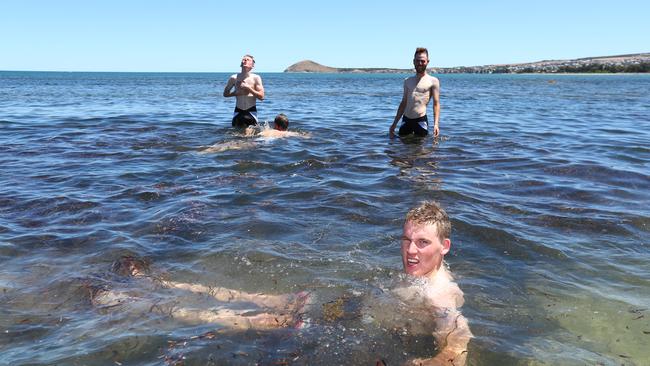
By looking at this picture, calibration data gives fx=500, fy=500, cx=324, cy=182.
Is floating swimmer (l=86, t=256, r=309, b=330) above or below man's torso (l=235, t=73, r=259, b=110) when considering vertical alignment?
below

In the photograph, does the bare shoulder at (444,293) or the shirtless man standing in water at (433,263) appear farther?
the bare shoulder at (444,293)

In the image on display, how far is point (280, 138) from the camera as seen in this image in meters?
12.5

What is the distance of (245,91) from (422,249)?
994cm

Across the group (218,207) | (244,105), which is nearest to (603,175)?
(218,207)

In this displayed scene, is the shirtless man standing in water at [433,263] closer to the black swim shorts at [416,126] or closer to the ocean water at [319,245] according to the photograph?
the ocean water at [319,245]

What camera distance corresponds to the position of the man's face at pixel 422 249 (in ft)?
12.6

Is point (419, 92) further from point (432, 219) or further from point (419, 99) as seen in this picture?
point (432, 219)

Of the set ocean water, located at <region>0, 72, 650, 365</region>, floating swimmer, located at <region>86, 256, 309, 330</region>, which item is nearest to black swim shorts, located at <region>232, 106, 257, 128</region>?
ocean water, located at <region>0, 72, 650, 365</region>

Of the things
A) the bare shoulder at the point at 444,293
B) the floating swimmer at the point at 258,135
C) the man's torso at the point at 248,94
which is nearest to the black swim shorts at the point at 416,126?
the floating swimmer at the point at 258,135

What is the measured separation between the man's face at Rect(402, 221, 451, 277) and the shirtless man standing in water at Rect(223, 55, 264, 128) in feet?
31.3

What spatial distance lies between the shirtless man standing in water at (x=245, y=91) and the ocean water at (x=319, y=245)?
74.7 inches

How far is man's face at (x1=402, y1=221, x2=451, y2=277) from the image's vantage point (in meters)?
3.86

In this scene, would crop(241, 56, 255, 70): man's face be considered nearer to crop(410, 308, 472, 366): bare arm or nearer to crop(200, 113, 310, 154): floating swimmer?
crop(200, 113, 310, 154): floating swimmer

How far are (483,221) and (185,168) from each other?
5646 mm
